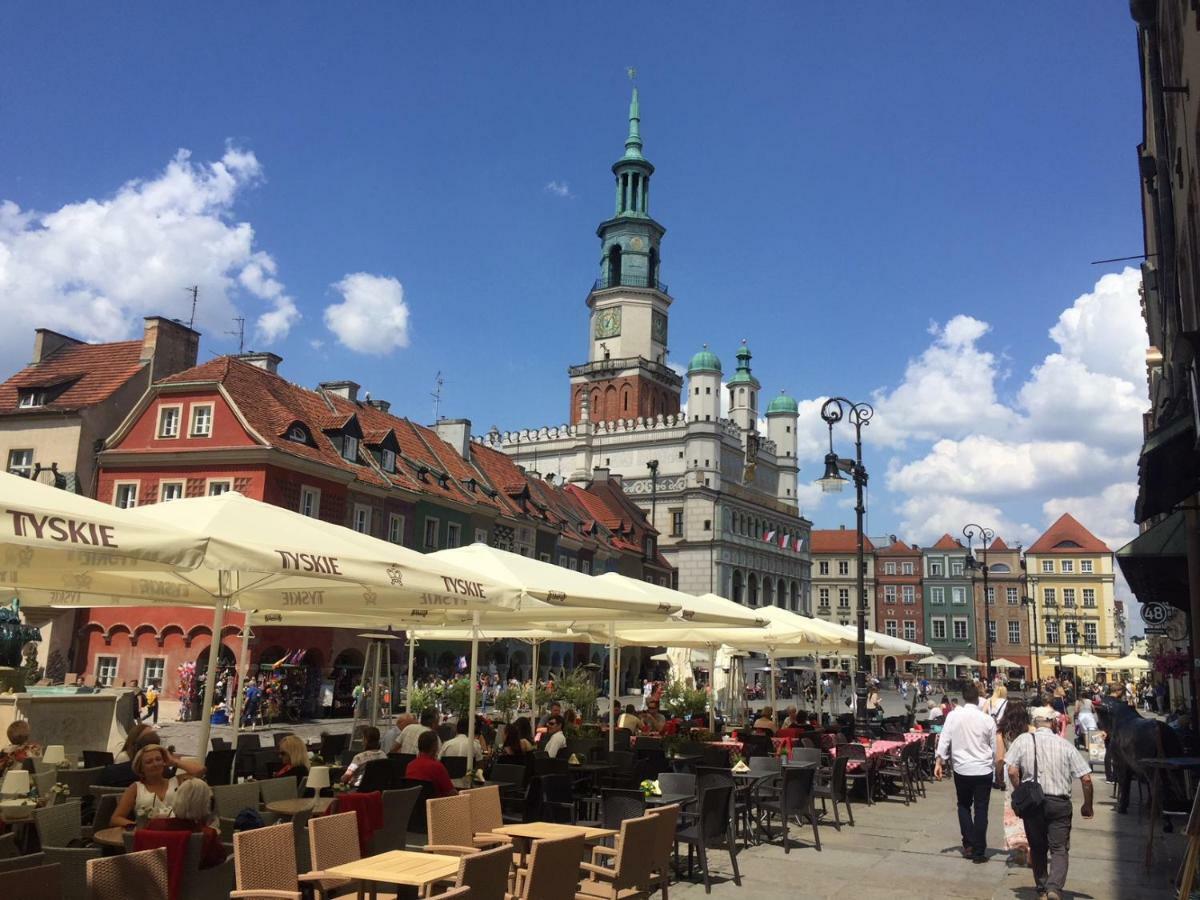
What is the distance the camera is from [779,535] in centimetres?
9338

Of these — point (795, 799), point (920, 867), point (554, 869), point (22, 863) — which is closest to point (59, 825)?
point (22, 863)

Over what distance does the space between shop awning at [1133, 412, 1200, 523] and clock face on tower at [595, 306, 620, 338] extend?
276 ft

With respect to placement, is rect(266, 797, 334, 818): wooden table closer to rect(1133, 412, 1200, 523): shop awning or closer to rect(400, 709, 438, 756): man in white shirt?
rect(400, 709, 438, 756): man in white shirt

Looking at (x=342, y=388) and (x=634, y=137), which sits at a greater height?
(x=634, y=137)

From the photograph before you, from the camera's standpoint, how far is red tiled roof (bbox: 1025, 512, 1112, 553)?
103m

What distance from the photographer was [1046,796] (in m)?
9.04

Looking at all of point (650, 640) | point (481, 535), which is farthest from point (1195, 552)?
point (481, 535)

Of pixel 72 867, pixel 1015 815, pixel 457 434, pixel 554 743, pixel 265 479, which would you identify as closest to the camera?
pixel 72 867

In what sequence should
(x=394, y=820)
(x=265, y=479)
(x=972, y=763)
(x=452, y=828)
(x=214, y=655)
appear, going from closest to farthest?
(x=452, y=828), (x=394, y=820), (x=214, y=655), (x=972, y=763), (x=265, y=479)

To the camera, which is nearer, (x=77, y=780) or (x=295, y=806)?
(x=295, y=806)

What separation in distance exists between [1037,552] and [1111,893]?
338 feet

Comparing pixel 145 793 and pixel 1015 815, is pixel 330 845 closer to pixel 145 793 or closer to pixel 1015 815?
pixel 145 793

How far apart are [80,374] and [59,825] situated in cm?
3315

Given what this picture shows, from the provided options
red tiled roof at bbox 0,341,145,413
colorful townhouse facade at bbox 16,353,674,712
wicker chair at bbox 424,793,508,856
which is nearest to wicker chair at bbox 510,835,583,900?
wicker chair at bbox 424,793,508,856
